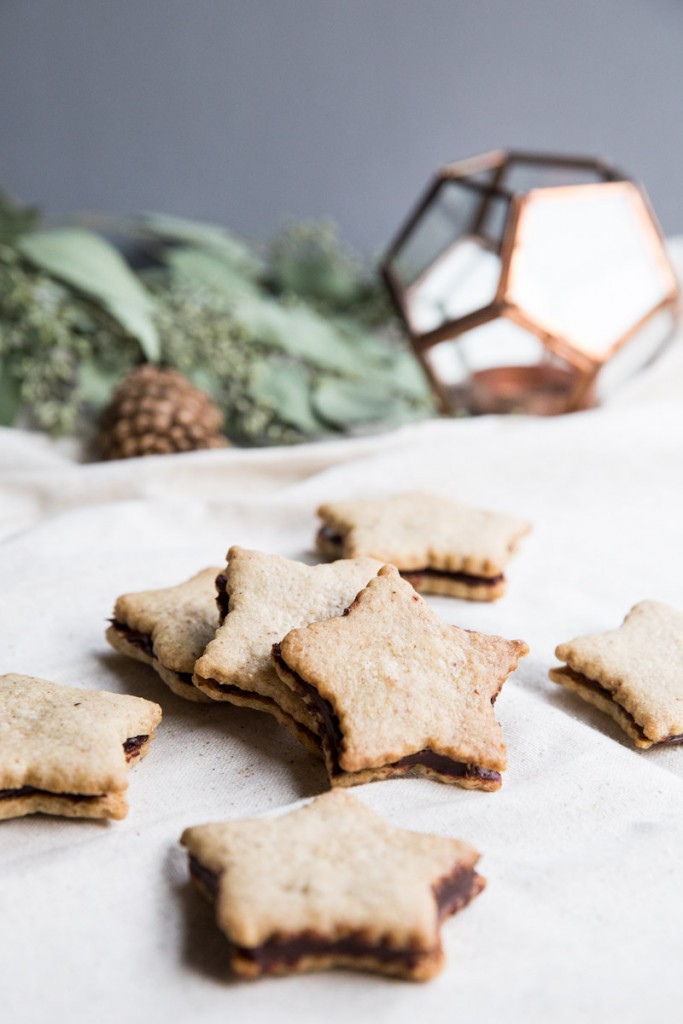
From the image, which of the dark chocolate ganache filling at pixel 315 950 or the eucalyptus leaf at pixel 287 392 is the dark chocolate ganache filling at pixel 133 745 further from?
the eucalyptus leaf at pixel 287 392

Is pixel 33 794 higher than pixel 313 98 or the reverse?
the reverse

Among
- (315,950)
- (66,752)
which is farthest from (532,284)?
(315,950)

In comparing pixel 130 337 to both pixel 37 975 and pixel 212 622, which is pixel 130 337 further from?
pixel 37 975

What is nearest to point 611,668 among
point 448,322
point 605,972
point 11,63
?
point 605,972

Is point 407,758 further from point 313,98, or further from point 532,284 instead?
point 313,98

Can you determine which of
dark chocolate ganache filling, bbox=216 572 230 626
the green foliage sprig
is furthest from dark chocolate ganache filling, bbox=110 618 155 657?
the green foliage sprig

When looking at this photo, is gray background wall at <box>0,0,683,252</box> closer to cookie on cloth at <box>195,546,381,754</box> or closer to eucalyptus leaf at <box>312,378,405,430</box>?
eucalyptus leaf at <box>312,378,405,430</box>
